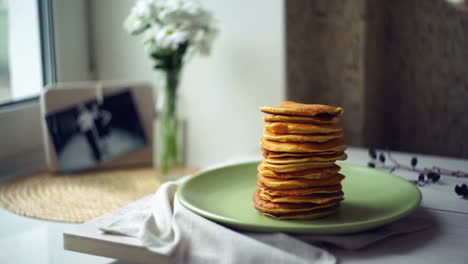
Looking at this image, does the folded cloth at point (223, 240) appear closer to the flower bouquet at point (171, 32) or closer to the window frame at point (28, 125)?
the flower bouquet at point (171, 32)

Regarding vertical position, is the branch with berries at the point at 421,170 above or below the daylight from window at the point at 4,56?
below

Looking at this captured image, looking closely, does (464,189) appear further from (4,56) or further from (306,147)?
(4,56)

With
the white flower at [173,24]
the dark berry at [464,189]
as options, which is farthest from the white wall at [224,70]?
the dark berry at [464,189]

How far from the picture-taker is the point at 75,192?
118 centimetres

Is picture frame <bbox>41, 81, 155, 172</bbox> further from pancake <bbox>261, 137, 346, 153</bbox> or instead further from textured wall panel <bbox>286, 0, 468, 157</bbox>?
pancake <bbox>261, 137, 346, 153</bbox>

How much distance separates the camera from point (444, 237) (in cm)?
64

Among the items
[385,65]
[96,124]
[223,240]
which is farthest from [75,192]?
[385,65]

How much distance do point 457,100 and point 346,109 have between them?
30 centimetres

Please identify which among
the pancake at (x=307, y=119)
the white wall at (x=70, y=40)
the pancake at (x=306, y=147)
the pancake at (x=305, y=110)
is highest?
the white wall at (x=70, y=40)

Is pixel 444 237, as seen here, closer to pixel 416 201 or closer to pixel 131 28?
pixel 416 201

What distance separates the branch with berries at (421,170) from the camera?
0.81m

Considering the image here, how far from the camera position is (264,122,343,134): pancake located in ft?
2.04

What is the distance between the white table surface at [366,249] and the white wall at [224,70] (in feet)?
1.39

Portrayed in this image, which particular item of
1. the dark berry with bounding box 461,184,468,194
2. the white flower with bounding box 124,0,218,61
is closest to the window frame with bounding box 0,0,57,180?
the white flower with bounding box 124,0,218,61
